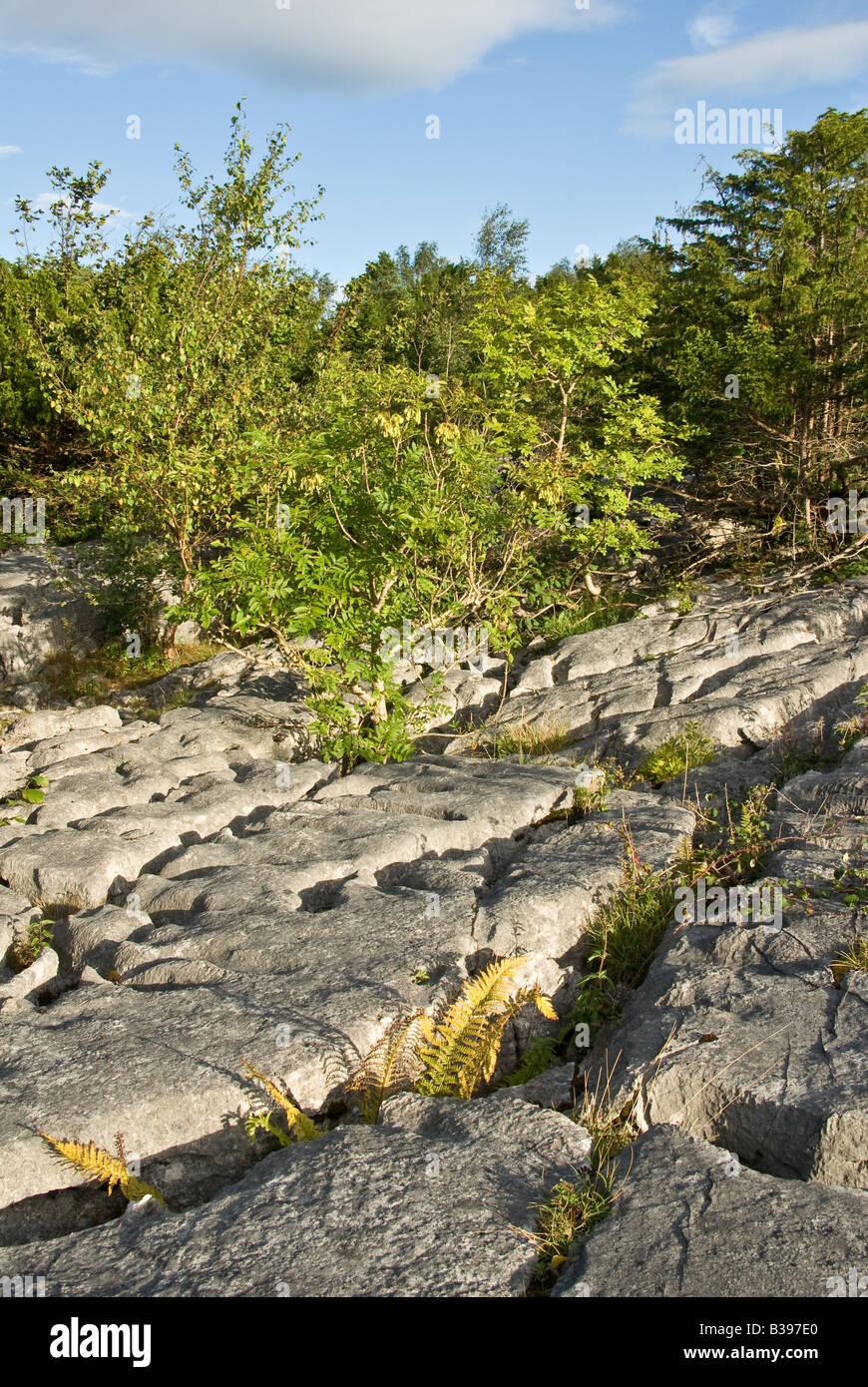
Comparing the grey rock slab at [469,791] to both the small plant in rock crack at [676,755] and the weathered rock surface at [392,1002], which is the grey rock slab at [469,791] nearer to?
the weathered rock surface at [392,1002]

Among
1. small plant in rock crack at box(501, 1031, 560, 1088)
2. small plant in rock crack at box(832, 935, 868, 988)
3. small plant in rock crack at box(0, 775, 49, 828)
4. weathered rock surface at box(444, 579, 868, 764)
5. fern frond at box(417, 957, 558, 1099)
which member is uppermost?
weathered rock surface at box(444, 579, 868, 764)

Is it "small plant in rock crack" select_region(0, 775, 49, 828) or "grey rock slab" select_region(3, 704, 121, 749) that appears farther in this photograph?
"grey rock slab" select_region(3, 704, 121, 749)

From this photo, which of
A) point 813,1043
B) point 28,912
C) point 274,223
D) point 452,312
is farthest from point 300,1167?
point 452,312

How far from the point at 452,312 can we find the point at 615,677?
1819 centimetres

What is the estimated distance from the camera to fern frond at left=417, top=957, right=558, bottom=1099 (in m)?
4.49

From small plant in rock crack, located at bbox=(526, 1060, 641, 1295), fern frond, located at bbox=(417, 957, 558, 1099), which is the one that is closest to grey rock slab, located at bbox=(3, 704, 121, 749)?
fern frond, located at bbox=(417, 957, 558, 1099)

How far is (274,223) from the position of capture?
12594mm

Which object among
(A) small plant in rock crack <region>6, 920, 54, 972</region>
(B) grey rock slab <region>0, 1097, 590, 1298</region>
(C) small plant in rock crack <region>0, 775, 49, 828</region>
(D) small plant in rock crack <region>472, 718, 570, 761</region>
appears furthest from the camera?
(D) small plant in rock crack <region>472, 718, 570, 761</region>

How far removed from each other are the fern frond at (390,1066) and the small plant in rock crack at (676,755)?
12.9ft

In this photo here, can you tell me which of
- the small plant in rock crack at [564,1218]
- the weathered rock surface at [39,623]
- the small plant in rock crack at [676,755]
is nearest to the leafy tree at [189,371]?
the weathered rock surface at [39,623]

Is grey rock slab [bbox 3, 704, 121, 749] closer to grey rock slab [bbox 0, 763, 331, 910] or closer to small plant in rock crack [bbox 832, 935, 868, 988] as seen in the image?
grey rock slab [bbox 0, 763, 331, 910]

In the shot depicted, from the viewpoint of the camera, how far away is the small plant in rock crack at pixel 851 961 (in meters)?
4.80

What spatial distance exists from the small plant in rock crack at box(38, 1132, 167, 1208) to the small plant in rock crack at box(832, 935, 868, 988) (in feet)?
10.7
